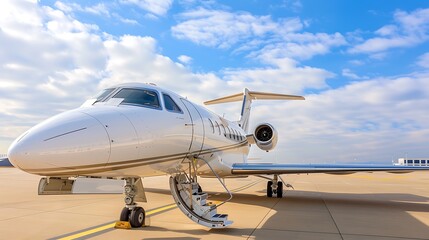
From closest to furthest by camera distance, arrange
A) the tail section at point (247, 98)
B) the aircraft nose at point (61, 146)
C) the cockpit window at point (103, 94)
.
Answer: the aircraft nose at point (61, 146) → the cockpit window at point (103, 94) → the tail section at point (247, 98)

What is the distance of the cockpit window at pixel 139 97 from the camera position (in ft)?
21.6

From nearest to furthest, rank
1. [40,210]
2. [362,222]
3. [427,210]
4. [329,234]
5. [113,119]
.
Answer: [113,119] → [329,234] → [362,222] → [40,210] → [427,210]

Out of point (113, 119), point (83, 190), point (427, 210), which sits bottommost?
point (427, 210)

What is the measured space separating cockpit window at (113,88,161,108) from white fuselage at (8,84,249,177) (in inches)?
3.5

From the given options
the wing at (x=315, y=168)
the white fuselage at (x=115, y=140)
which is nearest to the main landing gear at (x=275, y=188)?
the wing at (x=315, y=168)

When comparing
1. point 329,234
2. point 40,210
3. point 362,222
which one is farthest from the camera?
point 40,210

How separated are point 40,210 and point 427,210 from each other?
38.3ft

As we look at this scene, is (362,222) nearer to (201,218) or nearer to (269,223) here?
(269,223)

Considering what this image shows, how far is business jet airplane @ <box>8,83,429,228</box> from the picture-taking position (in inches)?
182

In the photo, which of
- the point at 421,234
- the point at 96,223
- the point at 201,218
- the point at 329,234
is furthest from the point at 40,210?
the point at 421,234

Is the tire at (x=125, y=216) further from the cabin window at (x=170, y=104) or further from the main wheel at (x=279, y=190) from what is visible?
the main wheel at (x=279, y=190)

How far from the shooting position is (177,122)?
7.27 meters

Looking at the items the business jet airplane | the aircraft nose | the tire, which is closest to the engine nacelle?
the business jet airplane

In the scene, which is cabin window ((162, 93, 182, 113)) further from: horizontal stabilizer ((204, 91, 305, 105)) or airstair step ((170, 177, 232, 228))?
horizontal stabilizer ((204, 91, 305, 105))
